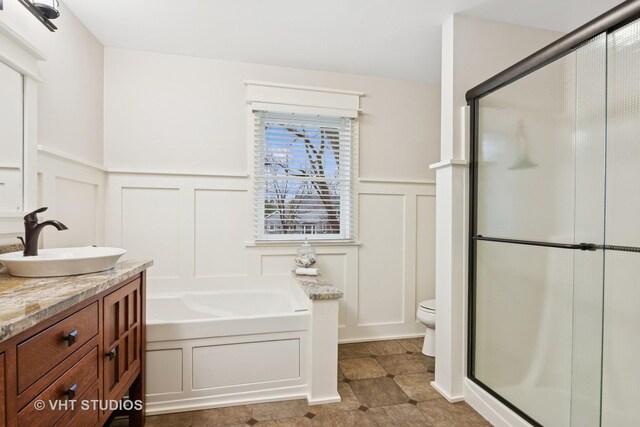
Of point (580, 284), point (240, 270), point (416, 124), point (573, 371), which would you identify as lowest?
point (573, 371)

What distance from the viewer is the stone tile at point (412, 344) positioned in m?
2.74

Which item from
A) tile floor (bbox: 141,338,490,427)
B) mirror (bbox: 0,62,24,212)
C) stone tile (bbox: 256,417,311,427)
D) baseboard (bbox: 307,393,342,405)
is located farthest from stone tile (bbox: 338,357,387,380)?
mirror (bbox: 0,62,24,212)

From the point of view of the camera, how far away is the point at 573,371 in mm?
1419

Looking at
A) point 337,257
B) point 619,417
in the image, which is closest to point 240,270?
point 337,257

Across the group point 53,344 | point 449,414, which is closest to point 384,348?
point 449,414

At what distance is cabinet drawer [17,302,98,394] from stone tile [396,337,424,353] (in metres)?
2.37

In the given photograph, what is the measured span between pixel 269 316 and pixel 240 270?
2.89 feet

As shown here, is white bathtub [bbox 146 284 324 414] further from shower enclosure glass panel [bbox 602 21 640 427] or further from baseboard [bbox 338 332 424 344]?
shower enclosure glass panel [bbox 602 21 640 427]

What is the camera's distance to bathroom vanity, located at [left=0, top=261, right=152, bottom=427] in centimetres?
77

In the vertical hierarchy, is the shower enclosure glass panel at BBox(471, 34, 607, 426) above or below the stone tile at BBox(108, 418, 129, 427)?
above

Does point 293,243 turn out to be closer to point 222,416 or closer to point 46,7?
point 222,416

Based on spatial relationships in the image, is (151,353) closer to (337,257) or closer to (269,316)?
(269,316)

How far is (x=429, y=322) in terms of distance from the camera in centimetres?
248

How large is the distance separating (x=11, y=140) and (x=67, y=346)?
1.13 metres
